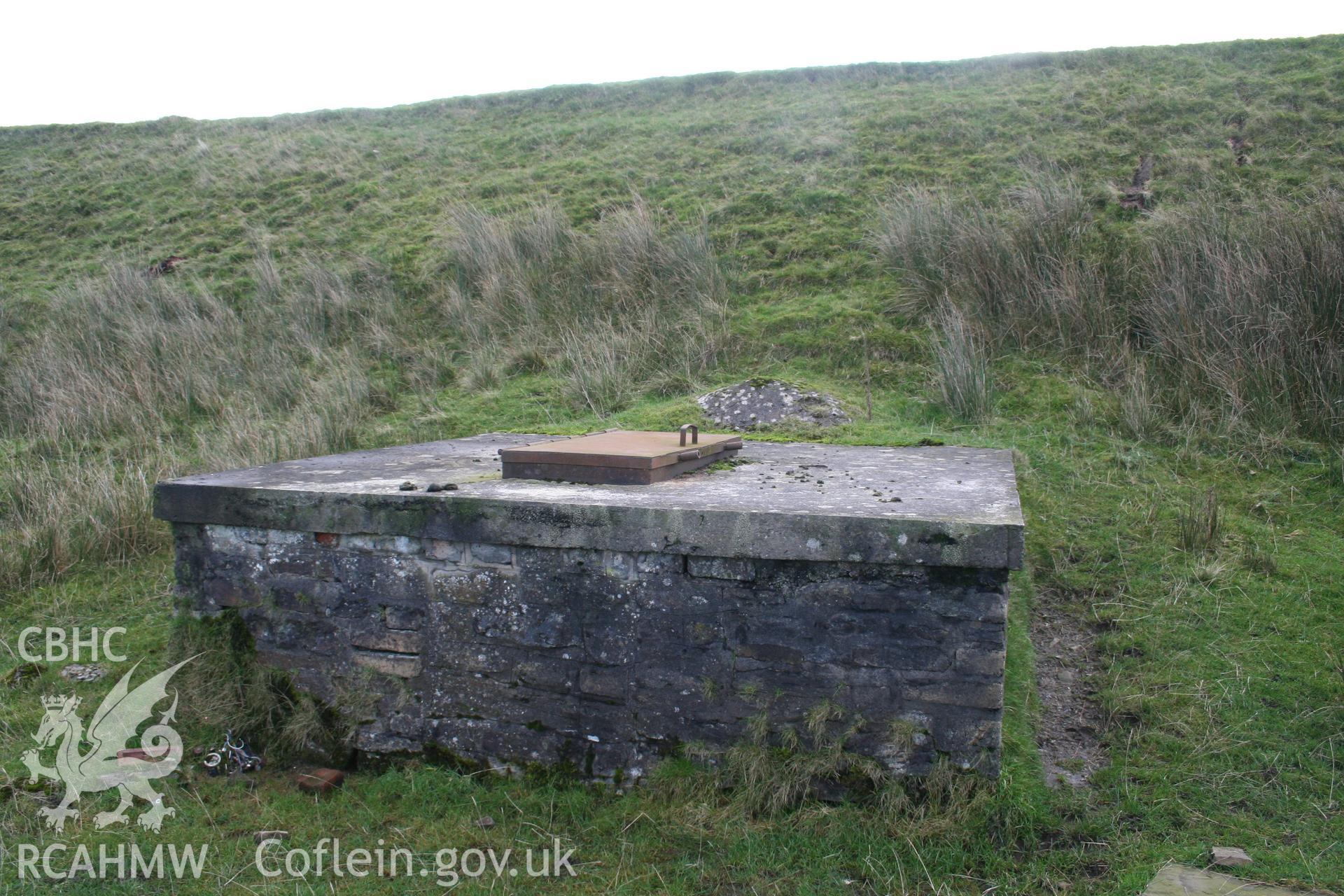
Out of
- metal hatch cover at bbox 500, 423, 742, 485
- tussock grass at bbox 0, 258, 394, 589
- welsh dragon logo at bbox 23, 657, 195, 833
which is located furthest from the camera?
tussock grass at bbox 0, 258, 394, 589

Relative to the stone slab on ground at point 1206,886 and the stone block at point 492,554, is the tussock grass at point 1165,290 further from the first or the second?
the stone block at point 492,554

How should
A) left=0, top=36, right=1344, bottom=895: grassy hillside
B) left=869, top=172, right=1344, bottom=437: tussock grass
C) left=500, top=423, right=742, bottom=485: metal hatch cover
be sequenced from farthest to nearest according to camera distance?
left=869, top=172, right=1344, bottom=437: tussock grass, left=500, top=423, right=742, bottom=485: metal hatch cover, left=0, top=36, right=1344, bottom=895: grassy hillside

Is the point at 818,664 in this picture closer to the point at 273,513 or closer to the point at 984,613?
the point at 984,613

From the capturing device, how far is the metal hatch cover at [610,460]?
4.12m

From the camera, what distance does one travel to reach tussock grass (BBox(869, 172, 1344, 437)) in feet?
22.4

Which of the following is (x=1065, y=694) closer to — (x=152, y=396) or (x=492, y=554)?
(x=492, y=554)

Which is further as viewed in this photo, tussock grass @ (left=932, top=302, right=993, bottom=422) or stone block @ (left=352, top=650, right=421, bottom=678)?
tussock grass @ (left=932, top=302, right=993, bottom=422)

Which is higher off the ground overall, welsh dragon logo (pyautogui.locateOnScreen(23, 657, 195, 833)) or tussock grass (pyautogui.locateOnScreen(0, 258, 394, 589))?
tussock grass (pyautogui.locateOnScreen(0, 258, 394, 589))

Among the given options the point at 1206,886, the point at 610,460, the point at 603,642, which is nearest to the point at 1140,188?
the point at 610,460

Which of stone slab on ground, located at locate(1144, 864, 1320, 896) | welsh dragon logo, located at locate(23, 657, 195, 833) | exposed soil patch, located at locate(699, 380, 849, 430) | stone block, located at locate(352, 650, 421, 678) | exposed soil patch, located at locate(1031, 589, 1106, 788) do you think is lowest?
exposed soil patch, located at locate(1031, 589, 1106, 788)

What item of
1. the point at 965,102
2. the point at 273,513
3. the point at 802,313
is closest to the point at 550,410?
the point at 802,313

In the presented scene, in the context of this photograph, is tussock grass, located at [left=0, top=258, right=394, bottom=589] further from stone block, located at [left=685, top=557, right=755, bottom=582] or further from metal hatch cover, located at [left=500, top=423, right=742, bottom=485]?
stone block, located at [left=685, top=557, right=755, bottom=582]

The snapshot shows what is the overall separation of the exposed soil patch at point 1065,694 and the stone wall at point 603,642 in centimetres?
74

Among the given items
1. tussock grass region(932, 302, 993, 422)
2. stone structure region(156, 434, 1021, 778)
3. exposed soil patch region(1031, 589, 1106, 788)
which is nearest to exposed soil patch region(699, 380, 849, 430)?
tussock grass region(932, 302, 993, 422)
